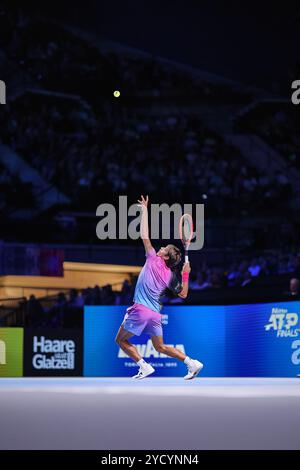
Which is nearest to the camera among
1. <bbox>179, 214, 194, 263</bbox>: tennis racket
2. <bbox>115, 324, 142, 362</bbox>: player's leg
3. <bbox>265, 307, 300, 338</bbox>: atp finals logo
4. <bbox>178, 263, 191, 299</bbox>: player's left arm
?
<bbox>178, 263, 191, 299</bbox>: player's left arm

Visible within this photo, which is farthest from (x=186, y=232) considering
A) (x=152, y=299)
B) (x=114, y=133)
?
(x=114, y=133)

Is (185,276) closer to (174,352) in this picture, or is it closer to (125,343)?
(174,352)

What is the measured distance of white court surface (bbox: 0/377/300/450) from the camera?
7848 millimetres

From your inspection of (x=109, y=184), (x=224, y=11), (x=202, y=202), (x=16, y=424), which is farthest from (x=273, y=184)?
(x=16, y=424)

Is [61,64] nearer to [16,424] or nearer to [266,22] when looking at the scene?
[266,22]

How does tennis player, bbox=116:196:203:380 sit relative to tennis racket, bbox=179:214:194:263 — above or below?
below

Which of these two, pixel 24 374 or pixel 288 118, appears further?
pixel 288 118

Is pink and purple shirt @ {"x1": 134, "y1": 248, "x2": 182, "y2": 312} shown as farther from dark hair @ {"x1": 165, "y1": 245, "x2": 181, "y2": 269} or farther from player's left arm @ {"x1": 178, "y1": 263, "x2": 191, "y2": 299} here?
player's left arm @ {"x1": 178, "y1": 263, "x2": 191, "y2": 299}

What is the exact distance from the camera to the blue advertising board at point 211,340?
16.8 m

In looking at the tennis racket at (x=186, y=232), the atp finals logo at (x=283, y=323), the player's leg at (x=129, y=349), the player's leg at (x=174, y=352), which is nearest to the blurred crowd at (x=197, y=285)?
the atp finals logo at (x=283, y=323)

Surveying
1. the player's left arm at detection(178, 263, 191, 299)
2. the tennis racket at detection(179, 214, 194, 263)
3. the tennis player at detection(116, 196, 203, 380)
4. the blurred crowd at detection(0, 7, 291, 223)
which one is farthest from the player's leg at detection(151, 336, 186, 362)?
the blurred crowd at detection(0, 7, 291, 223)

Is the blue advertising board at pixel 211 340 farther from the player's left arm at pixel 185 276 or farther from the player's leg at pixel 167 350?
the player's leg at pixel 167 350
